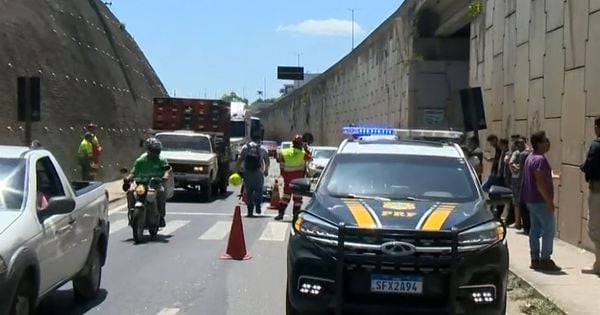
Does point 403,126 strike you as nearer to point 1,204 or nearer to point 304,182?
point 304,182

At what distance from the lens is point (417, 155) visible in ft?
30.3

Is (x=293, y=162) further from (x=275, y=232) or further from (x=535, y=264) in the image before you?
(x=535, y=264)

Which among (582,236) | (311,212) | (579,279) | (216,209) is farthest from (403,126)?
(311,212)

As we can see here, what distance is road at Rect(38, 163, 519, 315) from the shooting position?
9289 millimetres

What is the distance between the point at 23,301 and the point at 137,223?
25.3ft

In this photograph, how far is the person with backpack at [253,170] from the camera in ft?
63.1

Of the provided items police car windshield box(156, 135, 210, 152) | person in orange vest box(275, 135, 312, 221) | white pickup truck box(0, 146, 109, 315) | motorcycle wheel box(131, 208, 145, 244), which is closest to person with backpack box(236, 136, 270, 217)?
person in orange vest box(275, 135, 312, 221)

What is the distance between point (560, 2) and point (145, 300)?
9.18 meters

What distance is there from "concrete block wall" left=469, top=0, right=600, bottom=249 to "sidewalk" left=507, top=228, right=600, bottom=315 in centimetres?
Answer: 63

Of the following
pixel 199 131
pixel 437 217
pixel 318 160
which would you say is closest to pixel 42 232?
pixel 437 217

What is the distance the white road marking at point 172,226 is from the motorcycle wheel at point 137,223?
1631mm

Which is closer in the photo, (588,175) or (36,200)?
(36,200)

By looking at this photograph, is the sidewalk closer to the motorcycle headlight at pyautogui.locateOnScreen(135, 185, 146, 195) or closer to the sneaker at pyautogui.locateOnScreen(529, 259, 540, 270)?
the sneaker at pyautogui.locateOnScreen(529, 259, 540, 270)

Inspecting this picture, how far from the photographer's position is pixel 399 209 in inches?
307
